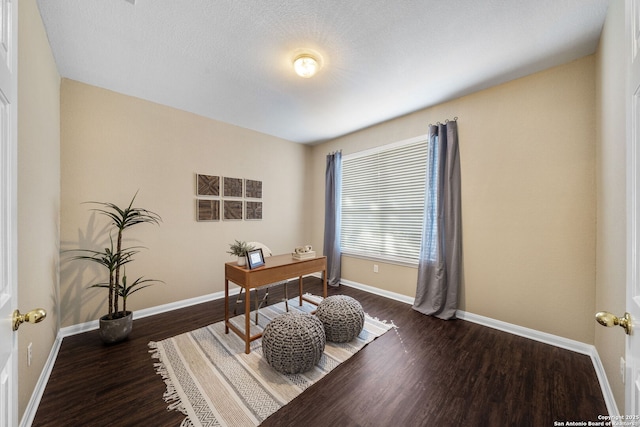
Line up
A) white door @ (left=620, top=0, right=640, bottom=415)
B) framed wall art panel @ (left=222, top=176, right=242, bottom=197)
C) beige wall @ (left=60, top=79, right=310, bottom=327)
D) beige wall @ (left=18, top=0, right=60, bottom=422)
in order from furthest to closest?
1. framed wall art panel @ (left=222, top=176, right=242, bottom=197)
2. beige wall @ (left=60, top=79, right=310, bottom=327)
3. beige wall @ (left=18, top=0, right=60, bottom=422)
4. white door @ (left=620, top=0, right=640, bottom=415)

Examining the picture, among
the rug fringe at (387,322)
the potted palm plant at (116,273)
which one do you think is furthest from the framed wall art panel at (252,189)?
the rug fringe at (387,322)

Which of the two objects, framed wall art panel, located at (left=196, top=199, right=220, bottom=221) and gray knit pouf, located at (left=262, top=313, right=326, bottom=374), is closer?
gray knit pouf, located at (left=262, top=313, right=326, bottom=374)

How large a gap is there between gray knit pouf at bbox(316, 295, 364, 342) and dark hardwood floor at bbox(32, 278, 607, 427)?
211 millimetres

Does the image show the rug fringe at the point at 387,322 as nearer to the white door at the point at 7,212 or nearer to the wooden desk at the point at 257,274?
the wooden desk at the point at 257,274

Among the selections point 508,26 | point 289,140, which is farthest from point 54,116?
point 508,26

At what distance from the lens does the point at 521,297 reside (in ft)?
7.97

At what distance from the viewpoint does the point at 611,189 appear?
166 centimetres

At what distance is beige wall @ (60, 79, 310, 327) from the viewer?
2.46 m

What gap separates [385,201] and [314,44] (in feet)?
7.66

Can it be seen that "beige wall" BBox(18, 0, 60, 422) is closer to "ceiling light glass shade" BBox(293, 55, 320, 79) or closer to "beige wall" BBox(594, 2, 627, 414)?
"ceiling light glass shade" BBox(293, 55, 320, 79)

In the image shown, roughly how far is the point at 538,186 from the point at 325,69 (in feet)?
7.78

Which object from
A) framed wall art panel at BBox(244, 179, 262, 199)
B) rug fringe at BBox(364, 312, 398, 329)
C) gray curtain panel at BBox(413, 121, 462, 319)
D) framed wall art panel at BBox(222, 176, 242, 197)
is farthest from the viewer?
framed wall art panel at BBox(244, 179, 262, 199)

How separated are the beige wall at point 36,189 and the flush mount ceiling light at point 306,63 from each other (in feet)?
5.56

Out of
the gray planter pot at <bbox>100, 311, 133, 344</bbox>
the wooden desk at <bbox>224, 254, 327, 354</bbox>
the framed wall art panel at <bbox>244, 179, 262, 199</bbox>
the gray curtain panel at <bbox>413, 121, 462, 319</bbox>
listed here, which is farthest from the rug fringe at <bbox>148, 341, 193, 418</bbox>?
the gray curtain panel at <bbox>413, 121, 462, 319</bbox>
